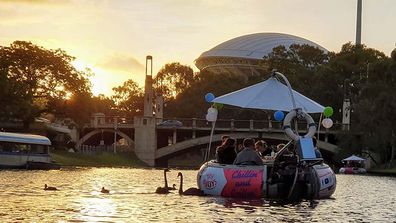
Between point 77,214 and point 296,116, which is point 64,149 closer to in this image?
point 296,116

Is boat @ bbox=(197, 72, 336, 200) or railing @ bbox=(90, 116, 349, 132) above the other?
railing @ bbox=(90, 116, 349, 132)

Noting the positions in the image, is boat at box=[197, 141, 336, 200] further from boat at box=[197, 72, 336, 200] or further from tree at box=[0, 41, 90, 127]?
tree at box=[0, 41, 90, 127]

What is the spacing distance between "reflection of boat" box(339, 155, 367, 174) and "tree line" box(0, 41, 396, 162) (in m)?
2.52

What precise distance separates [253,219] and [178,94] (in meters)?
125

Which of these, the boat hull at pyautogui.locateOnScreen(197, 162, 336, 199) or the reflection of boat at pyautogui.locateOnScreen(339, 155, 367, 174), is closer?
the boat hull at pyautogui.locateOnScreen(197, 162, 336, 199)

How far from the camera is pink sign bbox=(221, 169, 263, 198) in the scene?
97.4ft

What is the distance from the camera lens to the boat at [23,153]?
64688mm

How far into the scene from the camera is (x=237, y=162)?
29.9 m

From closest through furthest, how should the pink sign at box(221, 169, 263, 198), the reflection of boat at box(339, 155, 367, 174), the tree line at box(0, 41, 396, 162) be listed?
the pink sign at box(221, 169, 263, 198), the tree line at box(0, 41, 396, 162), the reflection of boat at box(339, 155, 367, 174)

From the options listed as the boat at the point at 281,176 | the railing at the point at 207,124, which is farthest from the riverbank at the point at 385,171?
the boat at the point at 281,176

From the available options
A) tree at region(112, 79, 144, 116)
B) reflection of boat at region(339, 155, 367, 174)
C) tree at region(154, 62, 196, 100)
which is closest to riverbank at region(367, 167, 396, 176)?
reflection of boat at region(339, 155, 367, 174)

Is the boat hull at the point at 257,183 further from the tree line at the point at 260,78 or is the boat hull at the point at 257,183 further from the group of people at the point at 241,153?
the tree line at the point at 260,78

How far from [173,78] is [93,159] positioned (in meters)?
67.2

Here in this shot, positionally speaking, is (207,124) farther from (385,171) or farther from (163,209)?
(163,209)
